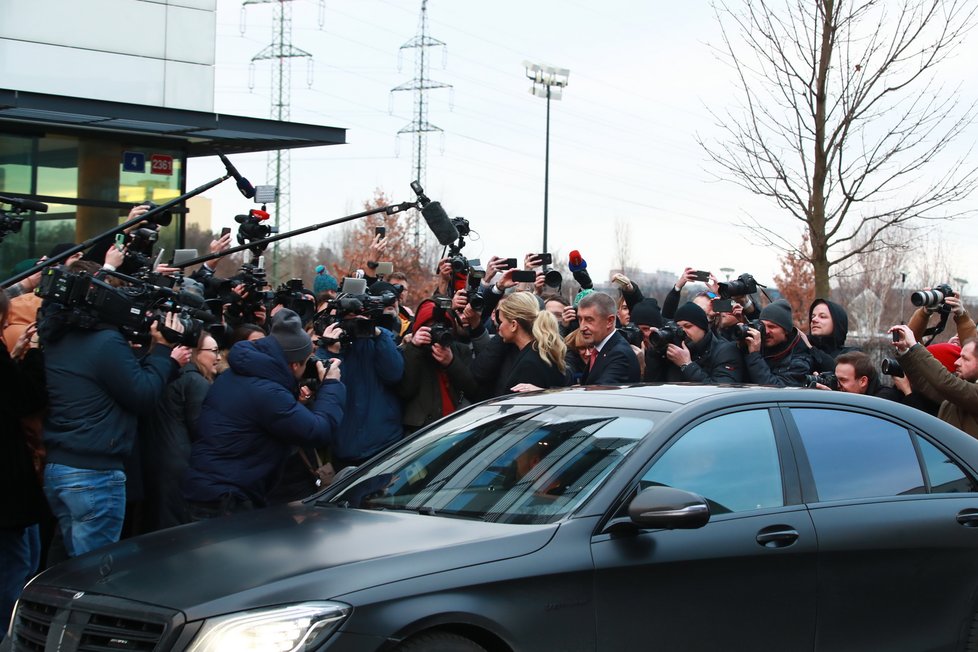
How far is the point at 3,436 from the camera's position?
6203 mm

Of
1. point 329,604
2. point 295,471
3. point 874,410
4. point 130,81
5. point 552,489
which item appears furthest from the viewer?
point 130,81

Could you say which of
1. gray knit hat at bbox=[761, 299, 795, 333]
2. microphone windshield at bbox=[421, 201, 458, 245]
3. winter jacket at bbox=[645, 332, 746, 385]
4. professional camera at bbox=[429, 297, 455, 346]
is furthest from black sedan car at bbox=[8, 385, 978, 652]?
gray knit hat at bbox=[761, 299, 795, 333]

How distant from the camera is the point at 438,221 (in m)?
8.23

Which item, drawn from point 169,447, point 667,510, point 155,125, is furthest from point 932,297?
point 155,125

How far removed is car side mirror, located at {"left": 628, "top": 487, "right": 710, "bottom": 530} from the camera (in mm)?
4289

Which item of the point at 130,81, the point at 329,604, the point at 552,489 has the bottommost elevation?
the point at 329,604

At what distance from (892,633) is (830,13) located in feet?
35.0

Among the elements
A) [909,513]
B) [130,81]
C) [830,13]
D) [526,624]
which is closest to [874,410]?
[909,513]

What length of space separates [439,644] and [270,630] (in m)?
0.59

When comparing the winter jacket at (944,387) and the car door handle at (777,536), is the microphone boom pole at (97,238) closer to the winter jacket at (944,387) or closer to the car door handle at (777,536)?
the car door handle at (777,536)

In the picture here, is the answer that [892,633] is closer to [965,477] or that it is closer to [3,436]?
[965,477]

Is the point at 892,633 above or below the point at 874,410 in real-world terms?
below

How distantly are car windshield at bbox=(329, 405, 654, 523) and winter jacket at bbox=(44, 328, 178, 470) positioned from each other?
157 cm

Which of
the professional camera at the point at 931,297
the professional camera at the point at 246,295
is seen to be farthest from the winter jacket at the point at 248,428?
the professional camera at the point at 931,297
